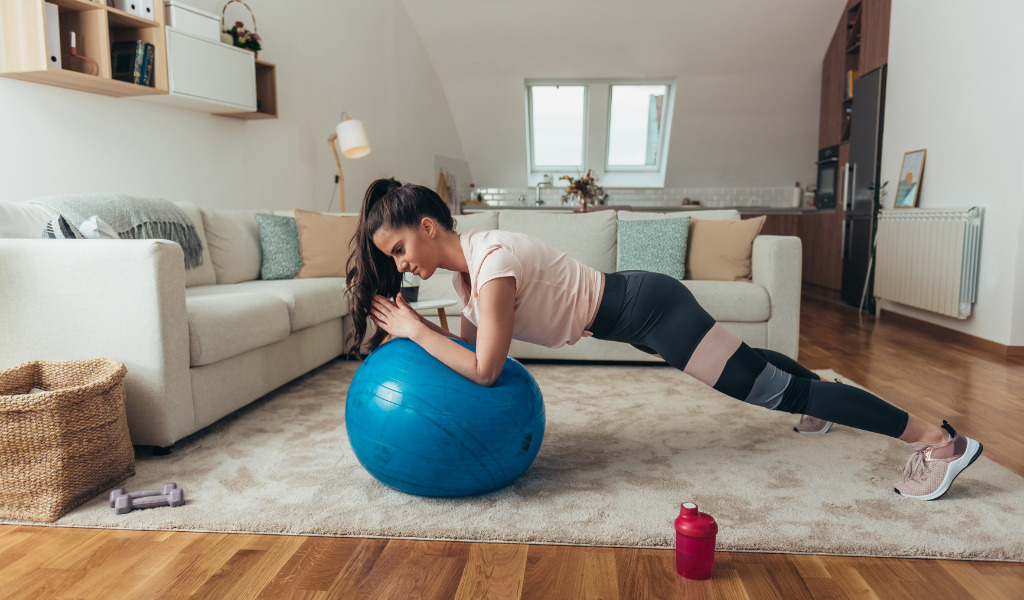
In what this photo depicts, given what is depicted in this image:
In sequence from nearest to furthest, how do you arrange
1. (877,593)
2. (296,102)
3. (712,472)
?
(877,593) < (712,472) < (296,102)

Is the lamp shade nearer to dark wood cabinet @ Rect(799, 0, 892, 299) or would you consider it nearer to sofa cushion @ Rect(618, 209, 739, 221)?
sofa cushion @ Rect(618, 209, 739, 221)

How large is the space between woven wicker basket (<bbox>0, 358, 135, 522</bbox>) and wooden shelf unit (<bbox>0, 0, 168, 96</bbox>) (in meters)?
1.69

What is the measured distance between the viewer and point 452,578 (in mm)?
1456

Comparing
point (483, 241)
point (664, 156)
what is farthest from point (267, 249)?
point (664, 156)

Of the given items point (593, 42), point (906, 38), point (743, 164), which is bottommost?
point (743, 164)

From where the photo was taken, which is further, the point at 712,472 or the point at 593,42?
the point at 593,42

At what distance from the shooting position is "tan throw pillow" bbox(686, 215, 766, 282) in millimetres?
3697

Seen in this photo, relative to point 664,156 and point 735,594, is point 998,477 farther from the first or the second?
point 664,156

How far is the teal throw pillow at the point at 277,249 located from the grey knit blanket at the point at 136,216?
0.43 m

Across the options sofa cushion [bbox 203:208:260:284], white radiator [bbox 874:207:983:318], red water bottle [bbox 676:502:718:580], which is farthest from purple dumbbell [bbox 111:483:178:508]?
white radiator [bbox 874:207:983:318]

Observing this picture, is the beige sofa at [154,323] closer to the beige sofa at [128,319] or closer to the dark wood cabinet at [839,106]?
the beige sofa at [128,319]

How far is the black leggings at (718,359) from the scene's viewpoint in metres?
1.78

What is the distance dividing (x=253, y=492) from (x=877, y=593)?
1.55 m

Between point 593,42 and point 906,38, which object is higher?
point 593,42
